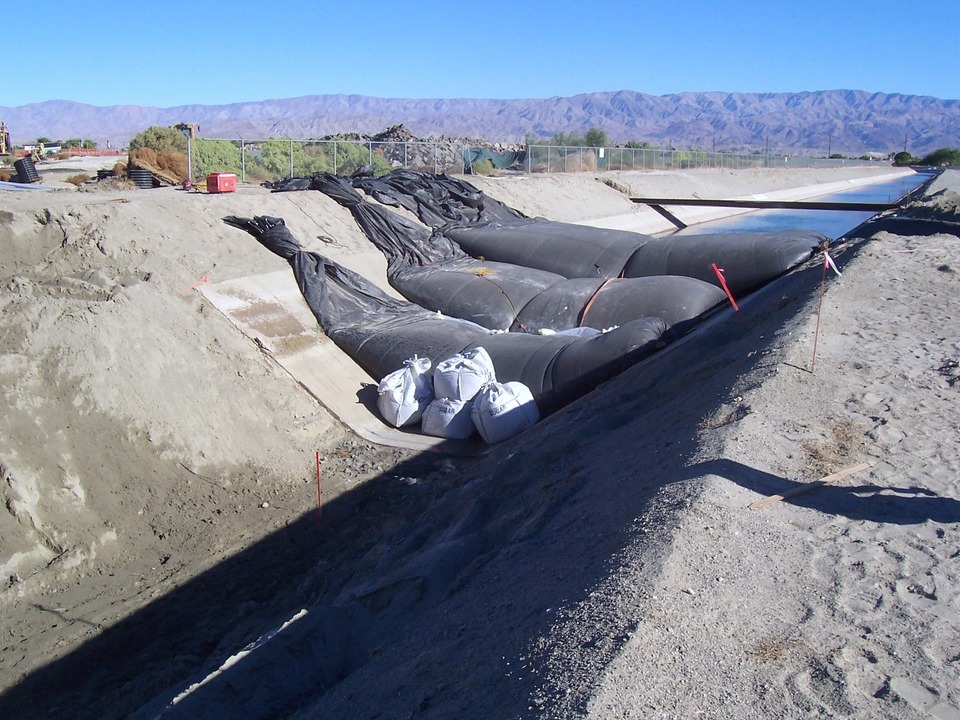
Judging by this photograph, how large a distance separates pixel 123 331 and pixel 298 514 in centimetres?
271

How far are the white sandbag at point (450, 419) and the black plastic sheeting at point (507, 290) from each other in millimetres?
2508

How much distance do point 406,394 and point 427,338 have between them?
107 centimetres

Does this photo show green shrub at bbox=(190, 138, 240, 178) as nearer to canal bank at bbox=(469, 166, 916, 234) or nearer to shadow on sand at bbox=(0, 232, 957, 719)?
canal bank at bbox=(469, 166, 916, 234)

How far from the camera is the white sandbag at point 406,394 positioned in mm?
9211

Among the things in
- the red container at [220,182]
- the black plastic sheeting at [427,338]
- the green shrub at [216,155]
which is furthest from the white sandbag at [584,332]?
the green shrub at [216,155]

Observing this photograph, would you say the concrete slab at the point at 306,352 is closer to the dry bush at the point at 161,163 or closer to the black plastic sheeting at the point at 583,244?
the black plastic sheeting at the point at 583,244

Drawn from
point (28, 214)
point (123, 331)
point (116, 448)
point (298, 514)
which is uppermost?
point (28, 214)

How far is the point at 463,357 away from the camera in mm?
9070

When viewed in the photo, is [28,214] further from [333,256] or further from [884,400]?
[884,400]

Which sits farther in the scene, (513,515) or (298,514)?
(298,514)

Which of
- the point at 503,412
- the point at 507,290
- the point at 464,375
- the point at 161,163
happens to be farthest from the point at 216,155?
the point at 503,412

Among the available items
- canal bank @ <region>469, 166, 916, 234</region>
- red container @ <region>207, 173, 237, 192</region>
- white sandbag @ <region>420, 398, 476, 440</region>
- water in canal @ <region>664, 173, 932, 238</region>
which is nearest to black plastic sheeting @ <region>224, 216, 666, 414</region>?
white sandbag @ <region>420, 398, 476, 440</region>

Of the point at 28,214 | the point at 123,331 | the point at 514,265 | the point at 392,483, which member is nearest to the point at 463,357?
the point at 392,483

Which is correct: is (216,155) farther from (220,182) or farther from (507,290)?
(507,290)
